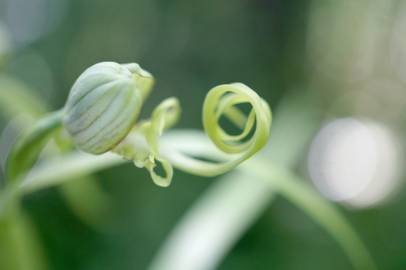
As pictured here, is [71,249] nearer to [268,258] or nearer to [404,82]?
[268,258]

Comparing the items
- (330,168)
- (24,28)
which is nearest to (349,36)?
(330,168)

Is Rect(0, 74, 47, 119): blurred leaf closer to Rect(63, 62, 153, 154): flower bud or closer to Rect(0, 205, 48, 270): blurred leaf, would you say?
Rect(0, 205, 48, 270): blurred leaf

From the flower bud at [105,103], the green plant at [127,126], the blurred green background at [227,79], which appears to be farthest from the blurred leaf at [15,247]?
the blurred green background at [227,79]

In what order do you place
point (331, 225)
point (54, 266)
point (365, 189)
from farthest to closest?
point (365, 189) < point (54, 266) < point (331, 225)

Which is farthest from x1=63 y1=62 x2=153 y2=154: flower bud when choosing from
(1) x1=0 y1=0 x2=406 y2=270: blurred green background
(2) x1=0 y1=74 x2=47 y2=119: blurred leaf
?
(1) x1=0 y1=0 x2=406 y2=270: blurred green background

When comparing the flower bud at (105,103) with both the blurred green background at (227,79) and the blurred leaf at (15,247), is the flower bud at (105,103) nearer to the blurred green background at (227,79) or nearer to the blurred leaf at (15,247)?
the blurred leaf at (15,247)

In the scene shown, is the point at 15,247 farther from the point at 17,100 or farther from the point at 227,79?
the point at 227,79
